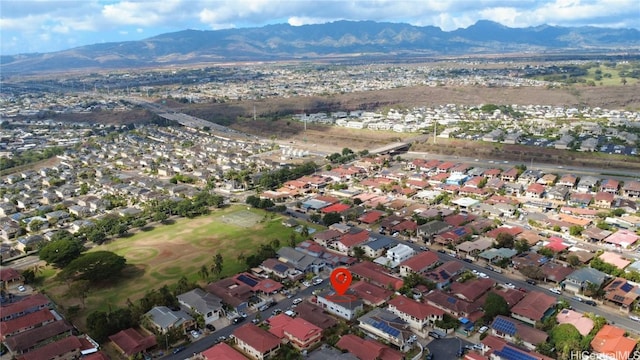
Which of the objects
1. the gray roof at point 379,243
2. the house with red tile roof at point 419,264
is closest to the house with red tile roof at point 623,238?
the house with red tile roof at point 419,264

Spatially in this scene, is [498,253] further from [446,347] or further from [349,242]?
[446,347]

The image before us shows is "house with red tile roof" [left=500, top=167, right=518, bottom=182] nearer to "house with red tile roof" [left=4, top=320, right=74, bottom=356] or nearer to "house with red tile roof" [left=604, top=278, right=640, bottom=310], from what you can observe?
"house with red tile roof" [left=604, top=278, right=640, bottom=310]

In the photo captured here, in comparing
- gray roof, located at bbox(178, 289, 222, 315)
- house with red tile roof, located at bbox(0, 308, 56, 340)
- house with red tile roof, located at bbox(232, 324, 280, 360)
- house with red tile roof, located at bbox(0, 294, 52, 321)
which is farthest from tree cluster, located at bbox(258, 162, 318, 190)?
house with red tile roof, located at bbox(232, 324, 280, 360)

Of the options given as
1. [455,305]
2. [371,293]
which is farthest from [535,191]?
[371,293]

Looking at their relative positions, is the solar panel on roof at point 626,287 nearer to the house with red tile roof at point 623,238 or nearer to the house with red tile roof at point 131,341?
the house with red tile roof at point 623,238

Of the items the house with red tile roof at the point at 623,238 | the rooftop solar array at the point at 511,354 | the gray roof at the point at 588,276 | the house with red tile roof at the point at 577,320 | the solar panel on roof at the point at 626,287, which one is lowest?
the house with red tile roof at the point at 623,238

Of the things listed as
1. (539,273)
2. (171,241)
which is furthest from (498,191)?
(171,241)

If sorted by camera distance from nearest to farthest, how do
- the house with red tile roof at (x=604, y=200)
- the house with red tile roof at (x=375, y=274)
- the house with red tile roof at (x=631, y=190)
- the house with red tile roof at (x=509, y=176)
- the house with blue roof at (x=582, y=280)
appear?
1. the house with blue roof at (x=582, y=280)
2. the house with red tile roof at (x=375, y=274)
3. the house with red tile roof at (x=604, y=200)
4. the house with red tile roof at (x=631, y=190)
5. the house with red tile roof at (x=509, y=176)

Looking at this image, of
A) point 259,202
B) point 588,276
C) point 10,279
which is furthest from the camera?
point 259,202
